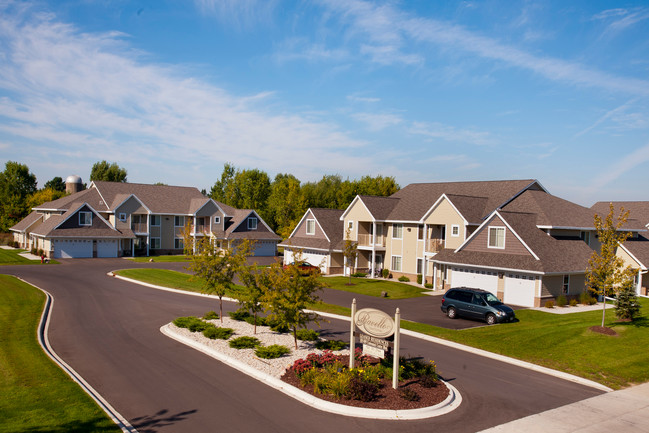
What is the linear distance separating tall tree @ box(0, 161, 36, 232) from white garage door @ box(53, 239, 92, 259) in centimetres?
3534

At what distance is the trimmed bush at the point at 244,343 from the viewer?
18.9 meters

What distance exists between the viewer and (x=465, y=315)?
2777cm

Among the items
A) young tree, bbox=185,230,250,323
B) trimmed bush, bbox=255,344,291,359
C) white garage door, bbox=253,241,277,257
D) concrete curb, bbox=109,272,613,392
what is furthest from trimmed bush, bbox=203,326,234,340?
white garage door, bbox=253,241,277,257

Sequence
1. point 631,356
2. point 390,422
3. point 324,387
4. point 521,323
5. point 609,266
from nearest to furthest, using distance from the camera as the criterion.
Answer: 1. point 390,422
2. point 324,387
3. point 631,356
4. point 609,266
5. point 521,323

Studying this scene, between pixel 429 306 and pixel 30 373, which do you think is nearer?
pixel 30 373

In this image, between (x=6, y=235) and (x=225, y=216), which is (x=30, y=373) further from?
(x=6, y=235)

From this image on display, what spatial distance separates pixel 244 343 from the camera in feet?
62.8

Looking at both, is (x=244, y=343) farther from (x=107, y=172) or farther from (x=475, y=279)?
(x=107, y=172)

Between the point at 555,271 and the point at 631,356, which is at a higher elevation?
the point at 555,271

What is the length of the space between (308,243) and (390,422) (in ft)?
126

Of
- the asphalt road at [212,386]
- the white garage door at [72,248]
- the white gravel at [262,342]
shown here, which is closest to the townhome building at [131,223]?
the white garage door at [72,248]

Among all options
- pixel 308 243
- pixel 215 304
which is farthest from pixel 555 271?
pixel 308 243

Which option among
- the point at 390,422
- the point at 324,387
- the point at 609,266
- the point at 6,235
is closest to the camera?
the point at 390,422

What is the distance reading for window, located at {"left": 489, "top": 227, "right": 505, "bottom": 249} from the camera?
1345 inches
